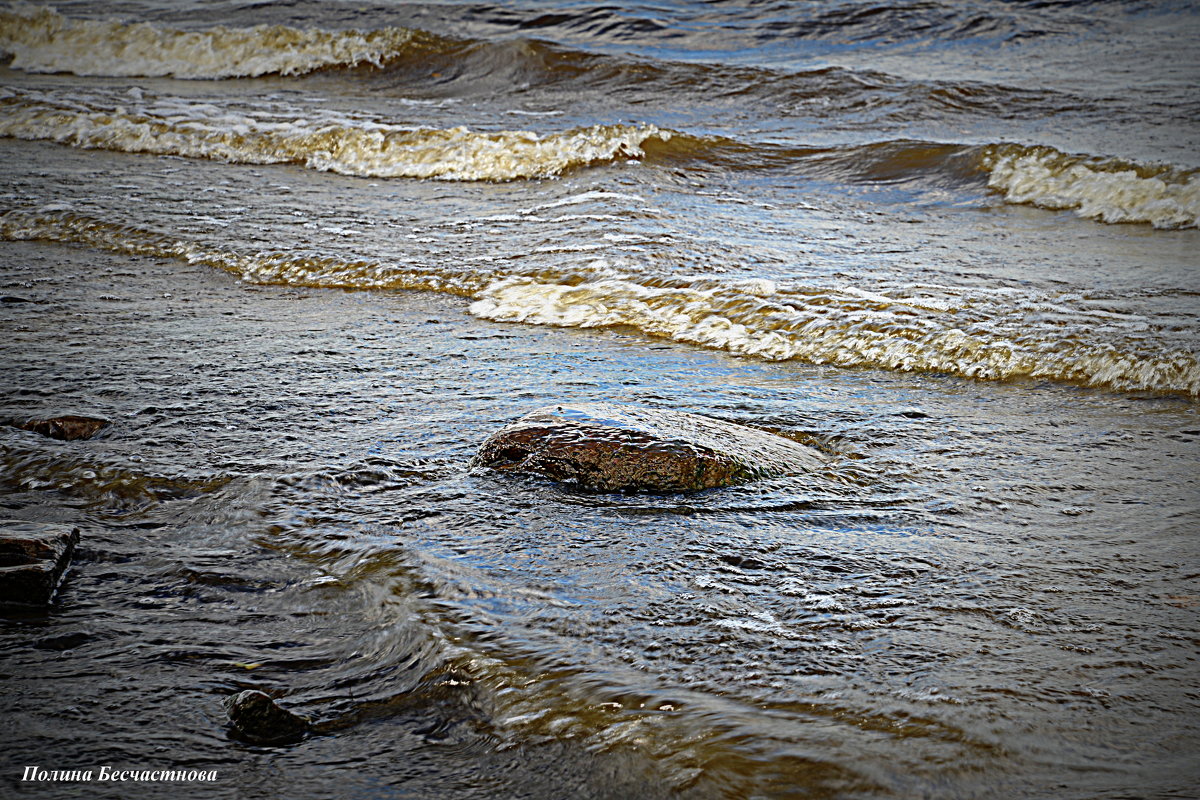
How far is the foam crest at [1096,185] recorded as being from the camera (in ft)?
21.8

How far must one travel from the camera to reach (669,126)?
366 inches

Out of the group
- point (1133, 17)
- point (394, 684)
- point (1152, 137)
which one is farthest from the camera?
point (1133, 17)

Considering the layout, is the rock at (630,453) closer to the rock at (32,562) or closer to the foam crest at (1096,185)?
the rock at (32,562)

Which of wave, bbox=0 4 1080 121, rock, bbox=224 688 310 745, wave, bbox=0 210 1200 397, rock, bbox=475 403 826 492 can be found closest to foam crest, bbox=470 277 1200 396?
wave, bbox=0 210 1200 397

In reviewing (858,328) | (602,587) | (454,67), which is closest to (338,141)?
(454,67)

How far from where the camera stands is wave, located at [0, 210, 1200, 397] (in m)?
4.20

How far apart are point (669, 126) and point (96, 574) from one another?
7.68 meters

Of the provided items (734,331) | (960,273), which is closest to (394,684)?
(734,331)

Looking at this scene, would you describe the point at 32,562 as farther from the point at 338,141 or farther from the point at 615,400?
the point at 338,141

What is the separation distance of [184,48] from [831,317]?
1183 centimetres

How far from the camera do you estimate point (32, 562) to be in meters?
2.36

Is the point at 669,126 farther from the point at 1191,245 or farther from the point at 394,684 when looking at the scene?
the point at 394,684

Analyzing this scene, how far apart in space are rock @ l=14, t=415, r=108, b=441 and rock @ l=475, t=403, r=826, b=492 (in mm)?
1352

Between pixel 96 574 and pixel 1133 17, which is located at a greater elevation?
pixel 1133 17
